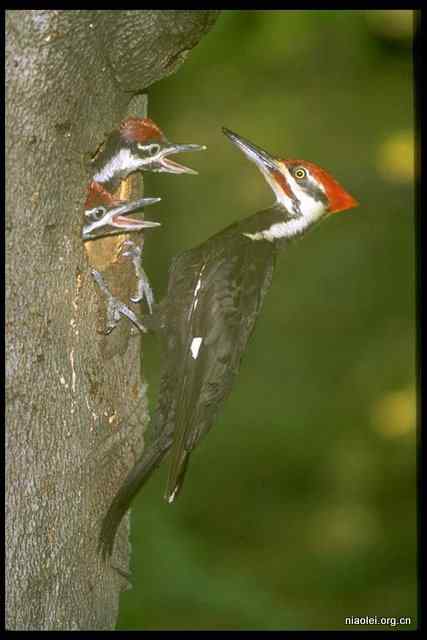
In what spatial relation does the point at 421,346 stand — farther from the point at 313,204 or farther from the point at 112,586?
the point at 112,586

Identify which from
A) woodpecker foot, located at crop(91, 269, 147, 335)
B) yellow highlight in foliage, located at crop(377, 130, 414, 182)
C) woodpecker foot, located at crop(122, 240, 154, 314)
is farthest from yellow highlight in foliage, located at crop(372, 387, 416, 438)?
woodpecker foot, located at crop(91, 269, 147, 335)

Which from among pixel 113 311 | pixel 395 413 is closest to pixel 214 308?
pixel 113 311

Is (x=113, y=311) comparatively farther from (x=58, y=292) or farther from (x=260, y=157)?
(x=260, y=157)

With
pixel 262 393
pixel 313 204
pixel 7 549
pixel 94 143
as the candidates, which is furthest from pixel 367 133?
pixel 7 549

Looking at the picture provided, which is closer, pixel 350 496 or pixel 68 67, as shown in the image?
pixel 68 67

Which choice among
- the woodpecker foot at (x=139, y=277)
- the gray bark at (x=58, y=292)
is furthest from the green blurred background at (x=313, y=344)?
the gray bark at (x=58, y=292)

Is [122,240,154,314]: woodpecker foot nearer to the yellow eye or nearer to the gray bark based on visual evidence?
the gray bark
